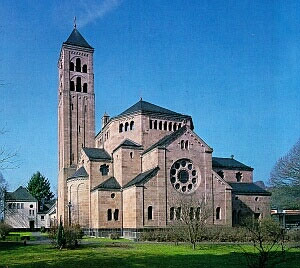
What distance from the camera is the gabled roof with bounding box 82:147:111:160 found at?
2210 inches

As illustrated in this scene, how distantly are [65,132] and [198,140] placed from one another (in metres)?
25.2

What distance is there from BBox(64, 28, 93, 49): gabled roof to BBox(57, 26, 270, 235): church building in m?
12.1

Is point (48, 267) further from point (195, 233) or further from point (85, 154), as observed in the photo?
point (85, 154)

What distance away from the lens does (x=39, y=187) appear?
4843 inches

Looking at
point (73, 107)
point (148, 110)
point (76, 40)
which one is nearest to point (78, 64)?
point (76, 40)

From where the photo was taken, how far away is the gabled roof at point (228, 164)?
203 ft

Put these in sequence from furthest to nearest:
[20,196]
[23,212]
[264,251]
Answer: [20,196] < [23,212] < [264,251]

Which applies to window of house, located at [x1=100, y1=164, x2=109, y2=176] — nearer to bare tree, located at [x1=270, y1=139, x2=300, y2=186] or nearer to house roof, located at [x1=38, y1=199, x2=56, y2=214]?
bare tree, located at [x1=270, y1=139, x2=300, y2=186]

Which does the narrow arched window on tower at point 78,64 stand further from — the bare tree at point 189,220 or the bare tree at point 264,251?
the bare tree at point 264,251

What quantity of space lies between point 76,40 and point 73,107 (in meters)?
14.0

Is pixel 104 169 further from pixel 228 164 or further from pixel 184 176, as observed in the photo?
pixel 228 164

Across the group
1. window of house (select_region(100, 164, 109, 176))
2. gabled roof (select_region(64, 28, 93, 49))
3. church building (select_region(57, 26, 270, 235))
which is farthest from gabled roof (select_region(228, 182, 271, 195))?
gabled roof (select_region(64, 28, 93, 49))

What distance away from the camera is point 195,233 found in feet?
102

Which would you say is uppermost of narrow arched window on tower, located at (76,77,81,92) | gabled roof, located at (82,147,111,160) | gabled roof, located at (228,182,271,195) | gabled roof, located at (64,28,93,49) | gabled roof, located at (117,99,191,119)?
gabled roof, located at (64,28,93,49)
